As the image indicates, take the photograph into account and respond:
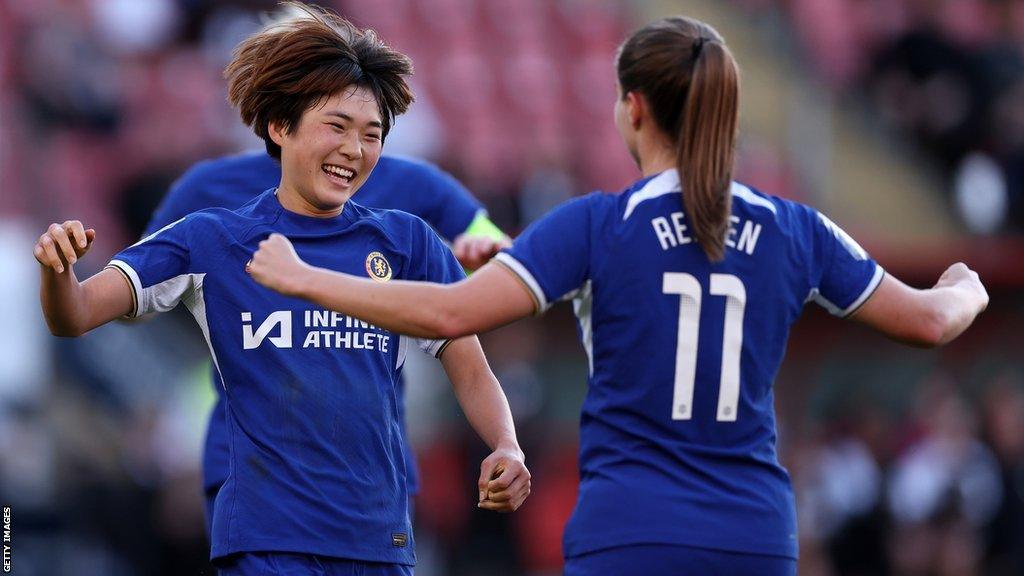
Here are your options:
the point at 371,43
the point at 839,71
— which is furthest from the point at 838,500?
the point at 371,43

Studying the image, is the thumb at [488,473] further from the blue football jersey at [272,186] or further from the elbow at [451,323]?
the blue football jersey at [272,186]

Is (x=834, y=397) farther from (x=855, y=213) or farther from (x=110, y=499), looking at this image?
(x=110, y=499)

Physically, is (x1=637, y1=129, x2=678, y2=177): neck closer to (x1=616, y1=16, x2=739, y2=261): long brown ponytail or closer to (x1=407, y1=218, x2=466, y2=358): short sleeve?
(x1=616, y1=16, x2=739, y2=261): long brown ponytail

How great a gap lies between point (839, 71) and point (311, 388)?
37.4 ft

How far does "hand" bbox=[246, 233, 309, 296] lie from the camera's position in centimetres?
Result: 378

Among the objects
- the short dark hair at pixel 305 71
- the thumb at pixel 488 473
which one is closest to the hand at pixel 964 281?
the thumb at pixel 488 473

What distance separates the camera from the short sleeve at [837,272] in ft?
13.3

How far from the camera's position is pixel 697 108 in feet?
12.8

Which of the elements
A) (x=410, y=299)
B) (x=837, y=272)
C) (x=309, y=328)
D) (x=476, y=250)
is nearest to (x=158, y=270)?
(x=309, y=328)

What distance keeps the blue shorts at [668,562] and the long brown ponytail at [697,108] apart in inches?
27.4

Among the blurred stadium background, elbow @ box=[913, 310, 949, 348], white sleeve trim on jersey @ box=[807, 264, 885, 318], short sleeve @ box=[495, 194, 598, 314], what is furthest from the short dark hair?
the blurred stadium background

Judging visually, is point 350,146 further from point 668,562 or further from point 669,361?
point 668,562

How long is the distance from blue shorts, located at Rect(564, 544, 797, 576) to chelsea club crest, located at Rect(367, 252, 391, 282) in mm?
952

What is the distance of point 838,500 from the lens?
12.3 m
